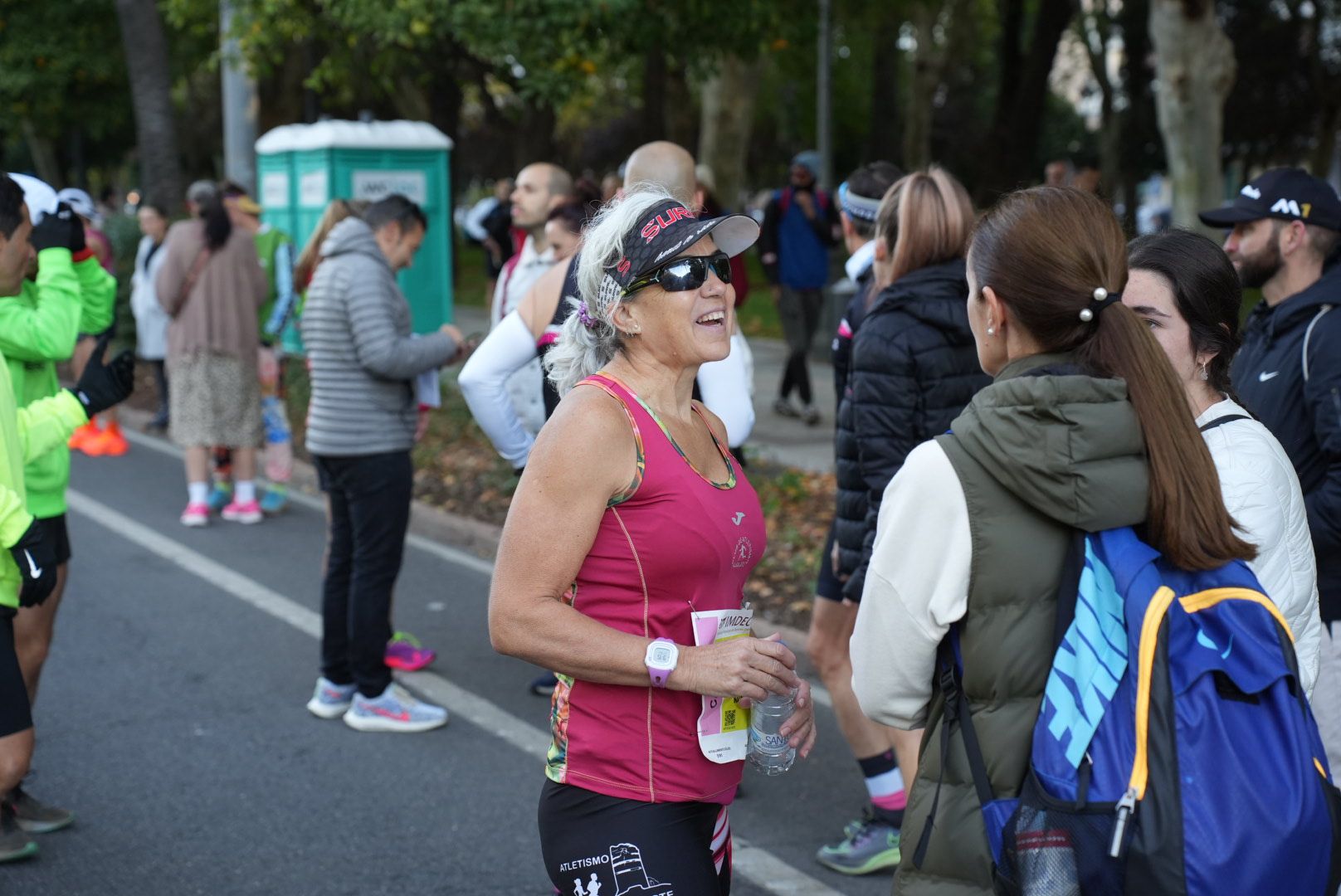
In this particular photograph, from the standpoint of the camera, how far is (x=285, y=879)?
162 inches

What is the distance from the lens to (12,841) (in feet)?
13.8

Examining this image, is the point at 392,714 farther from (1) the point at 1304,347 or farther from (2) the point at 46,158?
(2) the point at 46,158

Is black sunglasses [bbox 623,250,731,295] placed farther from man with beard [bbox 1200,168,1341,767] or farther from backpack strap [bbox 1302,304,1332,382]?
backpack strap [bbox 1302,304,1332,382]

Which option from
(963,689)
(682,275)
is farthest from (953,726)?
(682,275)

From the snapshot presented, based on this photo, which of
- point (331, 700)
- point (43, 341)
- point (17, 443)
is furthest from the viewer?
point (331, 700)

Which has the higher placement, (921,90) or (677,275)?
(921,90)

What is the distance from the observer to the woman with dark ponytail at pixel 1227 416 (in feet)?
7.78

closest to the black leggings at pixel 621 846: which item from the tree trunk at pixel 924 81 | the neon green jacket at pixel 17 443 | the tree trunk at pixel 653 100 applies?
the neon green jacket at pixel 17 443

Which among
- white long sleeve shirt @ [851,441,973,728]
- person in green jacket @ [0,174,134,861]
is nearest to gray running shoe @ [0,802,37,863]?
person in green jacket @ [0,174,134,861]

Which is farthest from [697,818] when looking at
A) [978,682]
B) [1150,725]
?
[1150,725]

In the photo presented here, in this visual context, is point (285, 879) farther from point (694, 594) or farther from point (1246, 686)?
point (1246, 686)

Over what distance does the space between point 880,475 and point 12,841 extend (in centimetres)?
277

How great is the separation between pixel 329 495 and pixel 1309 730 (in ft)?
13.5

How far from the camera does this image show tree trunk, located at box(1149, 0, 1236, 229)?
11109 mm
